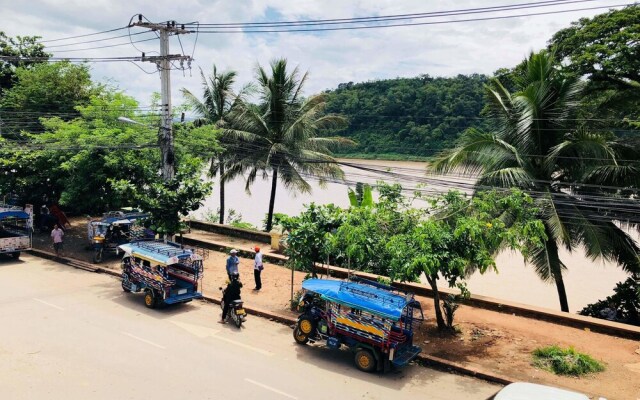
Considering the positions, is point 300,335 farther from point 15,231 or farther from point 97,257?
point 15,231

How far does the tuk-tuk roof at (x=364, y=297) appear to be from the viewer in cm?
948

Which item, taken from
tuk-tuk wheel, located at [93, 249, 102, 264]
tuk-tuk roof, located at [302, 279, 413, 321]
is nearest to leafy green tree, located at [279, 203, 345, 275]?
tuk-tuk roof, located at [302, 279, 413, 321]

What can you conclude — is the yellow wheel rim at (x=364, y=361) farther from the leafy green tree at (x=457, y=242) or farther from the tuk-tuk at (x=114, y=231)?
the tuk-tuk at (x=114, y=231)

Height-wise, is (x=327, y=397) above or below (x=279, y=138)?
below

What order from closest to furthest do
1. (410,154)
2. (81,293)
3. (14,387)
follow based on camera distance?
(14,387), (81,293), (410,154)

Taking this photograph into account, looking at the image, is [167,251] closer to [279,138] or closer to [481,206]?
[481,206]

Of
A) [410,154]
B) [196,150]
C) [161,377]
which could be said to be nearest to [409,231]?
[161,377]

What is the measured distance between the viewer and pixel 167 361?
9938 mm

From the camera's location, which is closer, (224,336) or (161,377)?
(161,377)

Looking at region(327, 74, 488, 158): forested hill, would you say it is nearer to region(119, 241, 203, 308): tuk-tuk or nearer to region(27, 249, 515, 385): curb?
region(27, 249, 515, 385): curb

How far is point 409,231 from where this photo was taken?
10938 mm

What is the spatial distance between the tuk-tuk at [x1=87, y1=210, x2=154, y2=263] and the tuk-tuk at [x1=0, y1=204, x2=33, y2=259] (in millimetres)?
2118

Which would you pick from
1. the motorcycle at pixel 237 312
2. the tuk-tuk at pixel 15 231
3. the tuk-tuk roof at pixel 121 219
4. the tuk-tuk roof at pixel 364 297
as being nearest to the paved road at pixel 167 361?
the motorcycle at pixel 237 312

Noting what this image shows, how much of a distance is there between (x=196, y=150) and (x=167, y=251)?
8361 mm
